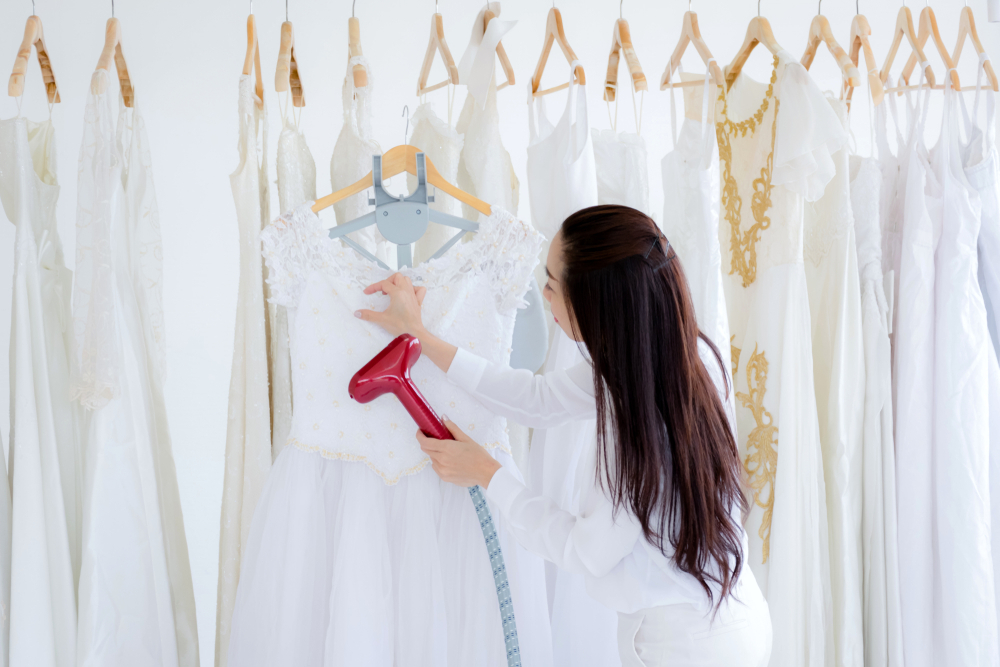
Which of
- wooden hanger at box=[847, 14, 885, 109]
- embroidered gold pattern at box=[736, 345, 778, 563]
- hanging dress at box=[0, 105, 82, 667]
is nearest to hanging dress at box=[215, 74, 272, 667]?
hanging dress at box=[0, 105, 82, 667]

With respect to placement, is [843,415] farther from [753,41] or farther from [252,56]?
[252,56]

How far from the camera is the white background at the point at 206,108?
1540mm

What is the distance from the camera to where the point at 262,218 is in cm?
115

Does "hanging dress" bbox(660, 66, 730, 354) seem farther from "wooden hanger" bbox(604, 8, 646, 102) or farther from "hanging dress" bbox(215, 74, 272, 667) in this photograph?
"hanging dress" bbox(215, 74, 272, 667)

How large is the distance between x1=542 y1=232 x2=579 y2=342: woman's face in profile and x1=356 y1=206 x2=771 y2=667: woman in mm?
19

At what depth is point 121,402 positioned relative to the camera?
109 centimetres

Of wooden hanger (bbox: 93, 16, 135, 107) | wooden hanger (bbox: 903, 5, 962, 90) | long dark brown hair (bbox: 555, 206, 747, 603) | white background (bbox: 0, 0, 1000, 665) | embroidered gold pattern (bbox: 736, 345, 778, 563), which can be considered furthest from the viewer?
white background (bbox: 0, 0, 1000, 665)

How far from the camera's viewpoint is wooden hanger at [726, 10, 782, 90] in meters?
1.24

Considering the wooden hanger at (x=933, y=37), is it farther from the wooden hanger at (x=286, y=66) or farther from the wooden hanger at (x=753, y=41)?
the wooden hanger at (x=286, y=66)

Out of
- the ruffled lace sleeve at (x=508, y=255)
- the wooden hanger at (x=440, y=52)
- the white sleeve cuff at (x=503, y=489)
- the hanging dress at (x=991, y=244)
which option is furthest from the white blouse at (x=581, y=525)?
the hanging dress at (x=991, y=244)

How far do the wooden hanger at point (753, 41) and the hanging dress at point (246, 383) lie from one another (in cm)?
84

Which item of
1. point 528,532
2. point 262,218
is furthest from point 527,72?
point 528,532

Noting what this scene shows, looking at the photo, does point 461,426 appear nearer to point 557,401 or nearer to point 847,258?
point 557,401

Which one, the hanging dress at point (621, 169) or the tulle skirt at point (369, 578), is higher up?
the hanging dress at point (621, 169)
